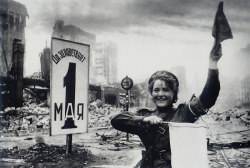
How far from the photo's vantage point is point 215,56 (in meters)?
3.21

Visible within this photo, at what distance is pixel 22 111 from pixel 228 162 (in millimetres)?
2441

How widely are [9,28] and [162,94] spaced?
196cm

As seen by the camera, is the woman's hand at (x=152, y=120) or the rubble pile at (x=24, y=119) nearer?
the woman's hand at (x=152, y=120)

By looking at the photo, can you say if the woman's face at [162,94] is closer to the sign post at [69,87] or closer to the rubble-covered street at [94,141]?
the rubble-covered street at [94,141]

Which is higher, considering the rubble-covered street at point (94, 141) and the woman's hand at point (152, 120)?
the woman's hand at point (152, 120)

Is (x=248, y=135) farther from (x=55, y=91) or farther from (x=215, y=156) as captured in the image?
(x=55, y=91)

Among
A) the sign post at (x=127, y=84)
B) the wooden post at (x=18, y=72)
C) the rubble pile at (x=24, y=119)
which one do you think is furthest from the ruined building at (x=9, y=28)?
the sign post at (x=127, y=84)

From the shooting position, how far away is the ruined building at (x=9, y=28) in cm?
345

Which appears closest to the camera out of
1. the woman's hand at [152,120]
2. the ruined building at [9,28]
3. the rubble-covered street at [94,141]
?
the woman's hand at [152,120]

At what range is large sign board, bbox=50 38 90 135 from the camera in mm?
3357

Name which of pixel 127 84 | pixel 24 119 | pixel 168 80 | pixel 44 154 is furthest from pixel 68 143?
pixel 168 80

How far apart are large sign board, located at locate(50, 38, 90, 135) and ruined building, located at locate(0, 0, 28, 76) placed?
50 cm

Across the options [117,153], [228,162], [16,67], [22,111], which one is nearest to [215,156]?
[228,162]

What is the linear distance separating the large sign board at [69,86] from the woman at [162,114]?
0.49m
